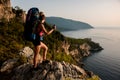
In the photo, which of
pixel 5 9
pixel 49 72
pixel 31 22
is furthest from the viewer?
pixel 5 9

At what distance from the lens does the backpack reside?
13203 millimetres

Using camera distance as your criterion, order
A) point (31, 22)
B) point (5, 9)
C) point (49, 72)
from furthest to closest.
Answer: point (5, 9), point (49, 72), point (31, 22)

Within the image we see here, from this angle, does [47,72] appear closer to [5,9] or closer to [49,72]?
[49,72]

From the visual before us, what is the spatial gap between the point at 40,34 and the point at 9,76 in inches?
204

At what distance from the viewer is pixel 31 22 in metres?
13.2

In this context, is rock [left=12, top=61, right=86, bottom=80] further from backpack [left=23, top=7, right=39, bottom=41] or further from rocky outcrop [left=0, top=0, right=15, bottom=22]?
rocky outcrop [left=0, top=0, right=15, bottom=22]

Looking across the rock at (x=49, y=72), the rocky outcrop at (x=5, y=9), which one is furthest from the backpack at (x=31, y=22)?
A: the rocky outcrop at (x=5, y=9)

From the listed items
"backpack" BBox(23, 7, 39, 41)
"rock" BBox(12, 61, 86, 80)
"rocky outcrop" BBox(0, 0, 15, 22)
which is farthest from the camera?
"rocky outcrop" BBox(0, 0, 15, 22)

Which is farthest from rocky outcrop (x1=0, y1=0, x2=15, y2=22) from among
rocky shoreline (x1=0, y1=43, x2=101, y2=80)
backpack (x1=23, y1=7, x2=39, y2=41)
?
backpack (x1=23, y1=7, x2=39, y2=41)

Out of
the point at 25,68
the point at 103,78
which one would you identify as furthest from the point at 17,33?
the point at 25,68

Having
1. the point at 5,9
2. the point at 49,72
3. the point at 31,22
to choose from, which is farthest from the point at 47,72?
the point at 5,9

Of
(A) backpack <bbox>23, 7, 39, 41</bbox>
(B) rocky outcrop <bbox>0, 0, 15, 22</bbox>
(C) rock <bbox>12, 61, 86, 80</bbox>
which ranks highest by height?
(A) backpack <bbox>23, 7, 39, 41</bbox>

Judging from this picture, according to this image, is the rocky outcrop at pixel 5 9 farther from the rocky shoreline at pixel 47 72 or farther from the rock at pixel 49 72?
the rock at pixel 49 72

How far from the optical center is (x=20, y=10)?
300 ft
